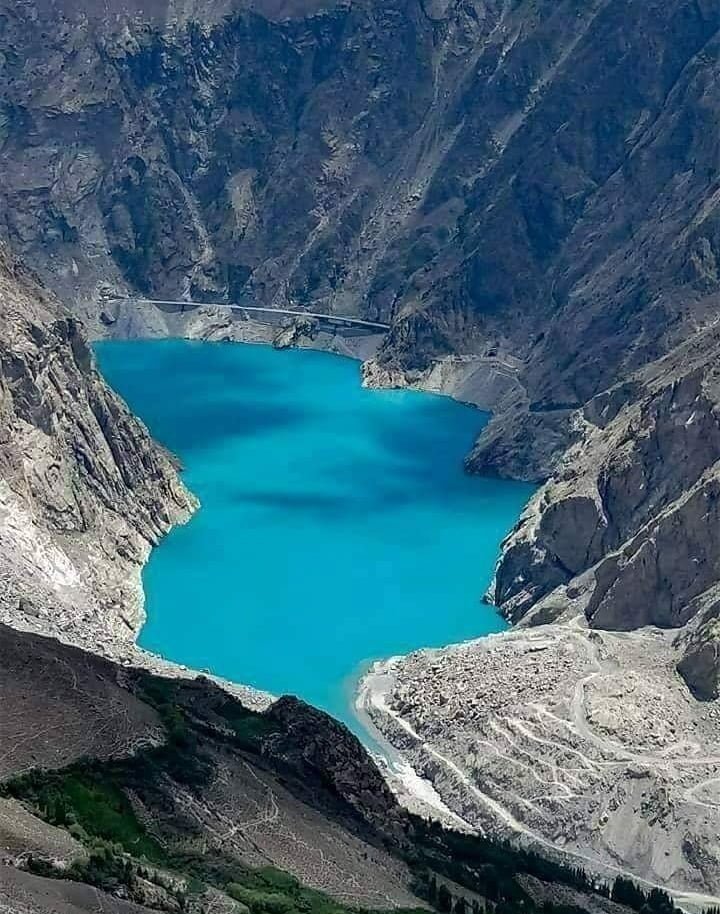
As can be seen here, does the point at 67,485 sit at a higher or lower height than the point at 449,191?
lower

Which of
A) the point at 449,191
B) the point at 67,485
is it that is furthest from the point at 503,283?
the point at 67,485

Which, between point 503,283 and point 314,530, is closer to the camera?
point 314,530

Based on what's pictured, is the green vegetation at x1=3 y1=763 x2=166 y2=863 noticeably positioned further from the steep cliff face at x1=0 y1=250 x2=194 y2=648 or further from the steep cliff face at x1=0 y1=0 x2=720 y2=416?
the steep cliff face at x1=0 y1=0 x2=720 y2=416

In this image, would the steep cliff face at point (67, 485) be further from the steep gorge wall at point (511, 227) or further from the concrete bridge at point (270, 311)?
the concrete bridge at point (270, 311)

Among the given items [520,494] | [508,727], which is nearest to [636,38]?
[520,494]

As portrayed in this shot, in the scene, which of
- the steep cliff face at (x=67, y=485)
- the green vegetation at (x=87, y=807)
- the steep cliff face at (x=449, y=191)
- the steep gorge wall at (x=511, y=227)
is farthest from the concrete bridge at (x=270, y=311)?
the green vegetation at (x=87, y=807)

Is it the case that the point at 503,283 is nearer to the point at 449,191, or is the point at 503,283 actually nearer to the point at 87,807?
the point at 449,191

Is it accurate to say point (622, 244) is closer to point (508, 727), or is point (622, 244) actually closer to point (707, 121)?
point (707, 121)
